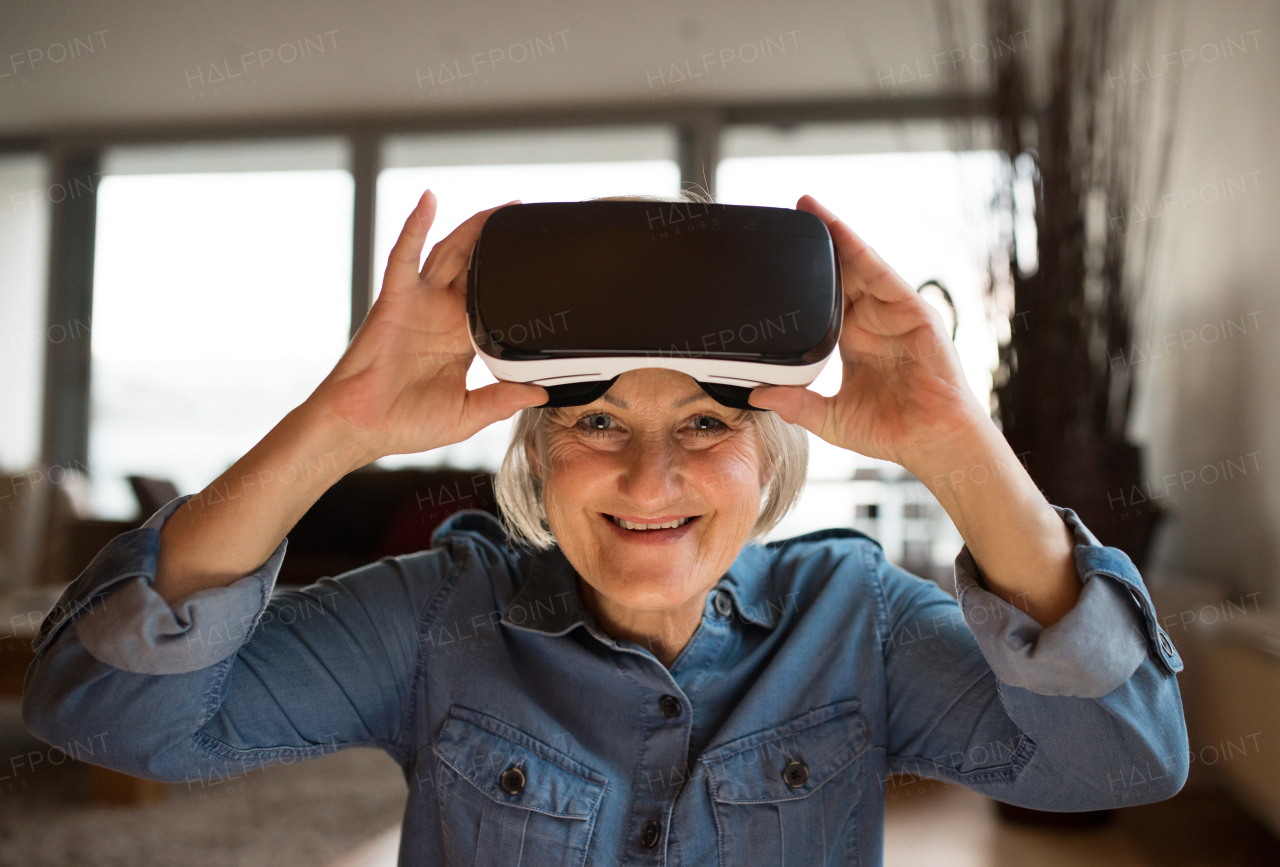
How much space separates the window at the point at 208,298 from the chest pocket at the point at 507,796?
17.8ft

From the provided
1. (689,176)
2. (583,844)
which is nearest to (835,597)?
(583,844)

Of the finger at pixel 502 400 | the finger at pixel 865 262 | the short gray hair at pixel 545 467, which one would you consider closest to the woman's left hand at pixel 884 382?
the finger at pixel 865 262

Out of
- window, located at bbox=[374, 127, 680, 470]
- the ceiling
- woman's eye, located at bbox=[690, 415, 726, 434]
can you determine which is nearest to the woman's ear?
woman's eye, located at bbox=[690, 415, 726, 434]

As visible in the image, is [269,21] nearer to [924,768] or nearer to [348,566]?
[348,566]

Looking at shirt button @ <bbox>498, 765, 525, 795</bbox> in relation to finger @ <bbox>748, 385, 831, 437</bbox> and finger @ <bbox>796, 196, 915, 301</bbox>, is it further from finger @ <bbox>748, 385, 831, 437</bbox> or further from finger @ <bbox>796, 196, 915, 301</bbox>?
finger @ <bbox>796, 196, 915, 301</bbox>

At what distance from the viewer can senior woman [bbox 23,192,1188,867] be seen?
822 mm

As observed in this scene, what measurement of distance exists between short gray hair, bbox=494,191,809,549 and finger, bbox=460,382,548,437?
0.34 feet

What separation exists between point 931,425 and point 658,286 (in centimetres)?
29

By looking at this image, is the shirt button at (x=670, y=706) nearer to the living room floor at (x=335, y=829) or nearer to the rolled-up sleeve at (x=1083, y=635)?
the rolled-up sleeve at (x=1083, y=635)

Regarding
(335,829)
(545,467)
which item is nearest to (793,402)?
(545,467)

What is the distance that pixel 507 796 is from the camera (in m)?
0.93

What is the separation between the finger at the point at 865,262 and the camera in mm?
880

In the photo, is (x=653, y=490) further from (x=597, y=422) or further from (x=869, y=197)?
(x=869, y=197)

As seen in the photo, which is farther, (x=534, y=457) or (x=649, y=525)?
(x=534, y=457)
